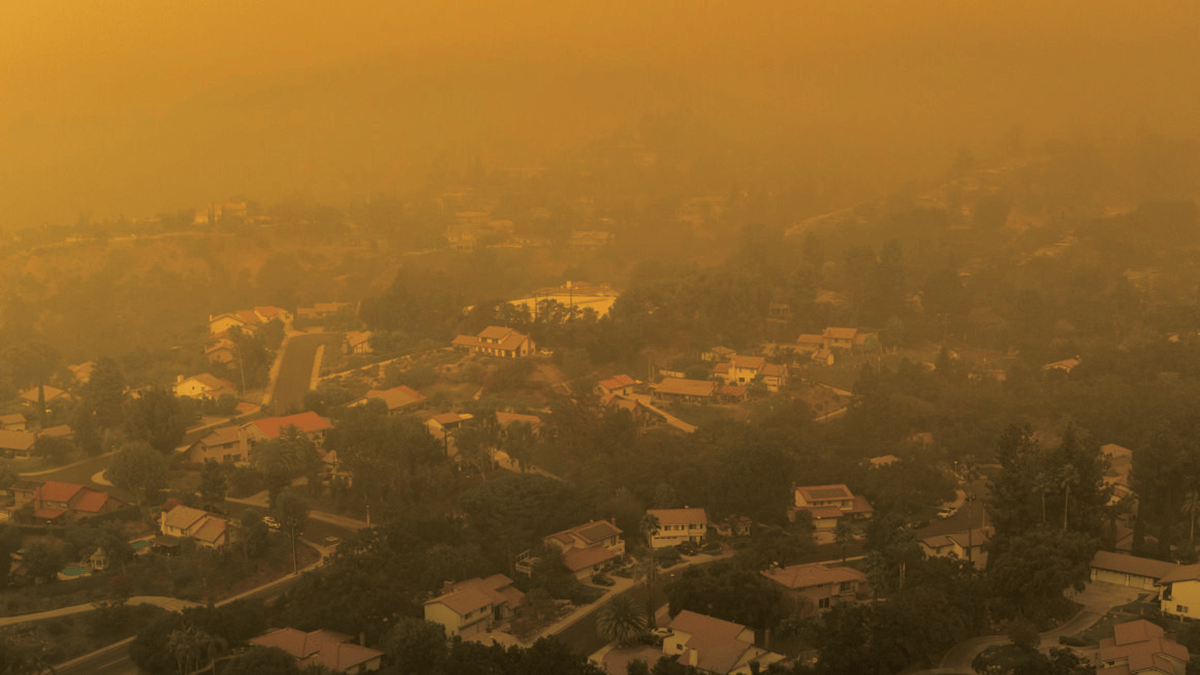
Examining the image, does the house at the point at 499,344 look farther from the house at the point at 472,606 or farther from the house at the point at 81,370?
the house at the point at 472,606

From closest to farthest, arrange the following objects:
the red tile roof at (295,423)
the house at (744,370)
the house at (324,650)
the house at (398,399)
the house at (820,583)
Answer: the house at (324,650) → the house at (820,583) → the red tile roof at (295,423) → the house at (398,399) → the house at (744,370)

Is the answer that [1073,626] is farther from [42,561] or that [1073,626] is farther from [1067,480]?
[42,561]

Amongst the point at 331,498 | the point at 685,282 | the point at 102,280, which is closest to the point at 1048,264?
the point at 685,282

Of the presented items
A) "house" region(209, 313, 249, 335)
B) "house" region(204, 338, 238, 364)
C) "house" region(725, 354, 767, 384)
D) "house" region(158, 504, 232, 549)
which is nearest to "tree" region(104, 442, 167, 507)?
"house" region(158, 504, 232, 549)

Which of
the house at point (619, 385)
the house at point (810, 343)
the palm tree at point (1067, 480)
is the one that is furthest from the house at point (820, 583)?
the house at point (810, 343)

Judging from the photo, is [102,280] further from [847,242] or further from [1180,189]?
[1180,189]

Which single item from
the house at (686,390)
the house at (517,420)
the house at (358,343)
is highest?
the house at (358,343)
